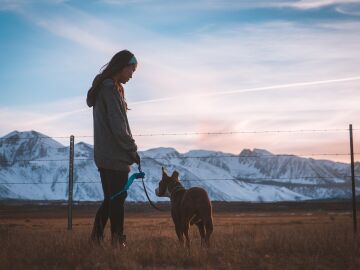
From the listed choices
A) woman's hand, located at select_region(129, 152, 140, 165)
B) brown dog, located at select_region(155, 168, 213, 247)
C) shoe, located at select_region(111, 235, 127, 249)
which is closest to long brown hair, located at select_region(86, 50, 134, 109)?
woman's hand, located at select_region(129, 152, 140, 165)

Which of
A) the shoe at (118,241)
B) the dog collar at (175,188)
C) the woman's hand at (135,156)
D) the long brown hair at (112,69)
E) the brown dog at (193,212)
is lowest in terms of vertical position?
the shoe at (118,241)

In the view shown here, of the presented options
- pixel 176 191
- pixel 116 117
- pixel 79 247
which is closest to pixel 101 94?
pixel 116 117

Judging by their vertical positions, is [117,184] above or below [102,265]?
above

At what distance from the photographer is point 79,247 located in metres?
7.23

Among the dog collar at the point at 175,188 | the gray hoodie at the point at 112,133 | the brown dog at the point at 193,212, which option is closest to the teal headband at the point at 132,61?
the gray hoodie at the point at 112,133

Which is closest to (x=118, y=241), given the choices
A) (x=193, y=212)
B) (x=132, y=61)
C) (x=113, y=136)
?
(x=113, y=136)

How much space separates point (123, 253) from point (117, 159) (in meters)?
1.25

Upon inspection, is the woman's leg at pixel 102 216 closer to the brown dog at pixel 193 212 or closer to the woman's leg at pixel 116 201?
the woman's leg at pixel 116 201

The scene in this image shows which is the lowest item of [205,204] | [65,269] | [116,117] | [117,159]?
[65,269]

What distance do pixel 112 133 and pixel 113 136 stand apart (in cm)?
4

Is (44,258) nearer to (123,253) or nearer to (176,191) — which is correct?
(123,253)

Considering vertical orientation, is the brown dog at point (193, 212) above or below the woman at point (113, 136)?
below

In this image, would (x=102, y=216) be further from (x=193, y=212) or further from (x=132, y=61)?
(x=132, y=61)

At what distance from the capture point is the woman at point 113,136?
23.8 ft
